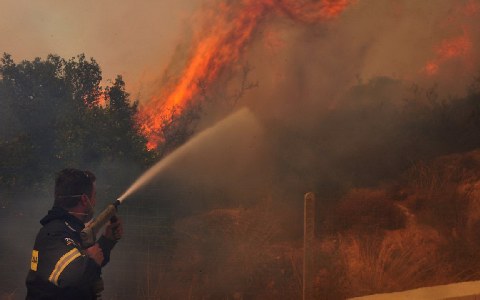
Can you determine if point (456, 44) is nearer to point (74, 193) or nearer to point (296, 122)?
point (296, 122)

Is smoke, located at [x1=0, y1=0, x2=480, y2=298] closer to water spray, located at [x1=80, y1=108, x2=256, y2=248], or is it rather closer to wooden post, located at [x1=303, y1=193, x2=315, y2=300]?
water spray, located at [x1=80, y1=108, x2=256, y2=248]

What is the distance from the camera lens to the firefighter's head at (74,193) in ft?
11.6

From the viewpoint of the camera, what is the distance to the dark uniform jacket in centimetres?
314

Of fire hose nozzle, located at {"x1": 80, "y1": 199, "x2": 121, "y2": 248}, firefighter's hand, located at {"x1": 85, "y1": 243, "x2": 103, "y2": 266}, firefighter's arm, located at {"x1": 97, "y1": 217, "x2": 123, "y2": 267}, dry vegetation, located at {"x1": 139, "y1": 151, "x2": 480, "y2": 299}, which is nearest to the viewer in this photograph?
firefighter's hand, located at {"x1": 85, "y1": 243, "x2": 103, "y2": 266}

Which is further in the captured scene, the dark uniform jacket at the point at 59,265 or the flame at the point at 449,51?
the flame at the point at 449,51

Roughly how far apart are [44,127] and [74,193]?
802 centimetres

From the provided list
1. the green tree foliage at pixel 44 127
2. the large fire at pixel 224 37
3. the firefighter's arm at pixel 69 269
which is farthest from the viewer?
the large fire at pixel 224 37

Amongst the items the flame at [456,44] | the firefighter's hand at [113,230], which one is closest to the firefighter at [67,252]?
the firefighter's hand at [113,230]

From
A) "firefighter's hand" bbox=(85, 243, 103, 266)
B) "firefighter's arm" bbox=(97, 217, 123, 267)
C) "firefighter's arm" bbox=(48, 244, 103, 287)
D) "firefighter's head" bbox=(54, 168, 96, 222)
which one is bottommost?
"firefighter's arm" bbox=(48, 244, 103, 287)

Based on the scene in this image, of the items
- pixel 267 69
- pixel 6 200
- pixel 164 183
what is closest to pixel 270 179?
pixel 164 183

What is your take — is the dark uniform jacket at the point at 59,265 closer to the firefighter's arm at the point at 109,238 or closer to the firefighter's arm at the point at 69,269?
the firefighter's arm at the point at 69,269

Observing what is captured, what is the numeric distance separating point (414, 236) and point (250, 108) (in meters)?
10.8

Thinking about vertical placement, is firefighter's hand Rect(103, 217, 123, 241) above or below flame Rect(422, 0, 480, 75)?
below

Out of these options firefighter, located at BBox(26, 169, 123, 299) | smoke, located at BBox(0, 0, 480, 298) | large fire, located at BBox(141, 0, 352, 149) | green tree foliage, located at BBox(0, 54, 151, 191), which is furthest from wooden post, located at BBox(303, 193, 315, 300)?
large fire, located at BBox(141, 0, 352, 149)
